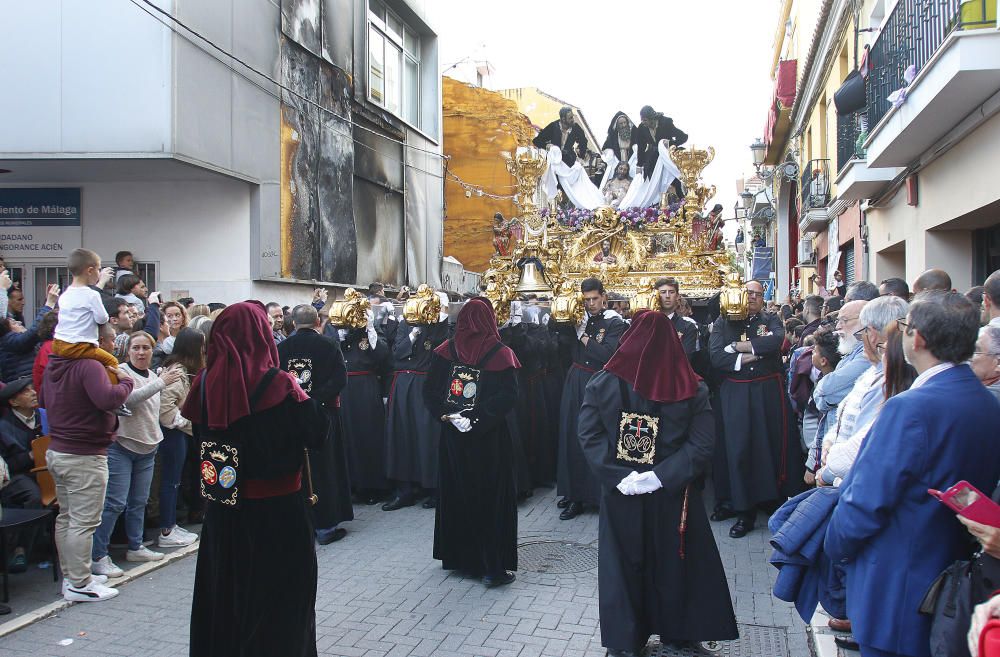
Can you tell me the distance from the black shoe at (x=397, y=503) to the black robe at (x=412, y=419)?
0.65ft

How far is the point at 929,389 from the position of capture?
9.78ft

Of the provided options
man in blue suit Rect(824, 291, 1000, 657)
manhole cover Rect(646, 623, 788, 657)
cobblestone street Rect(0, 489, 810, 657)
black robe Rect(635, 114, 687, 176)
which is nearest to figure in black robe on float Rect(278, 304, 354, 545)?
cobblestone street Rect(0, 489, 810, 657)

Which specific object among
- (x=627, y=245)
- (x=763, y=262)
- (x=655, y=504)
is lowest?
(x=655, y=504)

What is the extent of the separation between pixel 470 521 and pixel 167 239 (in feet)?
30.4

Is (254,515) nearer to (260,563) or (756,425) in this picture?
(260,563)

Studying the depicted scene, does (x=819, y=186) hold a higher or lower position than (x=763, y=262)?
higher

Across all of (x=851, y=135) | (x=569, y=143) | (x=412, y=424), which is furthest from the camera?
(x=569, y=143)

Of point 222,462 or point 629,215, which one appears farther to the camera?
point 629,215

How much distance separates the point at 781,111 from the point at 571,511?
21103 mm

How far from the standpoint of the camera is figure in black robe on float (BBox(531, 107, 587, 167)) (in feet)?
46.7

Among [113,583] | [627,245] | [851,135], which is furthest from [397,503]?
[851,135]

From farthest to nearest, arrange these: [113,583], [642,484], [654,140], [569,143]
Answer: [569,143], [654,140], [113,583], [642,484]

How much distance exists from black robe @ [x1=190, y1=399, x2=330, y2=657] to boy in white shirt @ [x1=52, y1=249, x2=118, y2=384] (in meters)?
1.96

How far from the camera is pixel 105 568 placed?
5.84 meters
